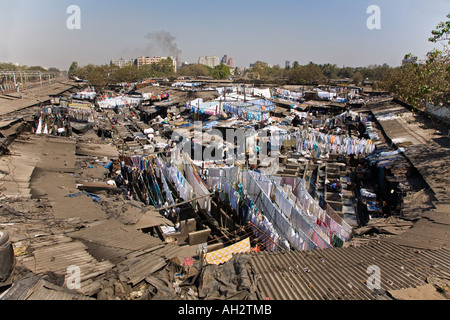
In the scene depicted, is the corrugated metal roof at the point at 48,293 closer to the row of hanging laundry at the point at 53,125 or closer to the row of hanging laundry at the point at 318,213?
the row of hanging laundry at the point at 318,213

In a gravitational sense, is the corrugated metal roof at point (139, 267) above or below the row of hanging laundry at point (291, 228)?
above

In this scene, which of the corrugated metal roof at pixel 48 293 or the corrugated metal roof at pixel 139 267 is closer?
the corrugated metal roof at pixel 48 293

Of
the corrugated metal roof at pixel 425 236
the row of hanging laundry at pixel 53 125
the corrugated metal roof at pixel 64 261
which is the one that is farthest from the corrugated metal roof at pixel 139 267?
the row of hanging laundry at pixel 53 125

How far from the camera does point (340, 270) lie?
5.06 metres

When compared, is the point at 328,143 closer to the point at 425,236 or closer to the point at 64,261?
the point at 425,236

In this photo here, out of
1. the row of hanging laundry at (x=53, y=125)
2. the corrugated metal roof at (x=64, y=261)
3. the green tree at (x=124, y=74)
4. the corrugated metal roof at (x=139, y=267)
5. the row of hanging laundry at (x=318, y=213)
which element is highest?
the green tree at (x=124, y=74)

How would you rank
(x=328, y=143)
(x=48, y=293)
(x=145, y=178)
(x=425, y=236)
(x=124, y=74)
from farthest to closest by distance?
(x=124, y=74)
(x=328, y=143)
(x=145, y=178)
(x=425, y=236)
(x=48, y=293)

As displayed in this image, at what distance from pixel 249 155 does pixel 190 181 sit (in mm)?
6435

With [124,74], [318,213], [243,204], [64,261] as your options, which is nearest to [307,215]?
[318,213]

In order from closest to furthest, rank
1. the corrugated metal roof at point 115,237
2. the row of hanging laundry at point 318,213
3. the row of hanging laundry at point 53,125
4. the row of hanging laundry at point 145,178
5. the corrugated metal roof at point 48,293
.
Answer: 1. the corrugated metal roof at point 48,293
2. the corrugated metal roof at point 115,237
3. the row of hanging laundry at point 318,213
4. the row of hanging laundry at point 145,178
5. the row of hanging laundry at point 53,125

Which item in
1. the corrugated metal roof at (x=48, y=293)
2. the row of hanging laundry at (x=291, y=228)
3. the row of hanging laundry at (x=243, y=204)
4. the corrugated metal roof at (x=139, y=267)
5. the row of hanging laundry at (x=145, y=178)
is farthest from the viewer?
the row of hanging laundry at (x=145, y=178)

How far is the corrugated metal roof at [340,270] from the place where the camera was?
4348 millimetres

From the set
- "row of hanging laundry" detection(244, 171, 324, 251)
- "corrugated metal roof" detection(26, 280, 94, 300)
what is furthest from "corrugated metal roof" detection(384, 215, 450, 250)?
"corrugated metal roof" detection(26, 280, 94, 300)
